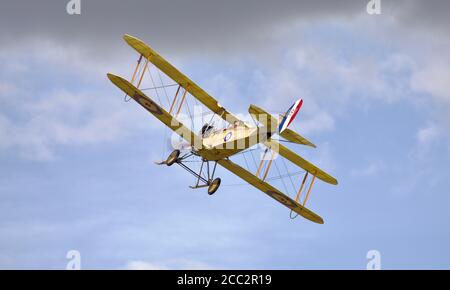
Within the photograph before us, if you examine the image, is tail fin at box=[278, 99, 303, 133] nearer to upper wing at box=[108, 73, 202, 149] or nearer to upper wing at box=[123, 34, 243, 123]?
upper wing at box=[123, 34, 243, 123]

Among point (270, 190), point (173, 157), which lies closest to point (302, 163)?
point (270, 190)

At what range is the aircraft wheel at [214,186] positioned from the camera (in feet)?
123

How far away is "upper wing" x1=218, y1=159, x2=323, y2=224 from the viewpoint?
129 ft

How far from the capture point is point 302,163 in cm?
4134

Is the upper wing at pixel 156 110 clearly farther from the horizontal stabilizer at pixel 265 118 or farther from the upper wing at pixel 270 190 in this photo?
the horizontal stabilizer at pixel 265 118

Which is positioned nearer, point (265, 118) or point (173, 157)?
point (265, 118)

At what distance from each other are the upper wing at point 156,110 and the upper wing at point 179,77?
1.61 metres

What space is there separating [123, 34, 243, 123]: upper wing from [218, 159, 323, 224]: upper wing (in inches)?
84.4

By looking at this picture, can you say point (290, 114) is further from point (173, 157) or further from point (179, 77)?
point (173, 157)

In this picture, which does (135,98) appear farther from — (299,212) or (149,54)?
(299,212)

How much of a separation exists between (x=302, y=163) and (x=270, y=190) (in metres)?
1.92

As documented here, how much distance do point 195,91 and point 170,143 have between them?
2.77 meters
